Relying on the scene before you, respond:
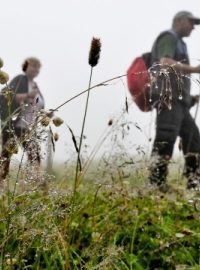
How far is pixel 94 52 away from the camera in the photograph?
150 centimetres

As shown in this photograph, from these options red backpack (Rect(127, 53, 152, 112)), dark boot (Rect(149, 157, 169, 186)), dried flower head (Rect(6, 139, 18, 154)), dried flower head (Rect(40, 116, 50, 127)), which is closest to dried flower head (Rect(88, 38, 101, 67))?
dried flower head (Rect(40, 116, 50, 127))

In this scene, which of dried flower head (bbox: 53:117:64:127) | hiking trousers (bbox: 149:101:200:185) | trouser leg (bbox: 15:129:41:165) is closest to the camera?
trouser leg (bbox: 15:129:41:165)

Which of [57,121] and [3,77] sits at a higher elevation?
[3,77]

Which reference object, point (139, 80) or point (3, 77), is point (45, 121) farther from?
point (139, 80)

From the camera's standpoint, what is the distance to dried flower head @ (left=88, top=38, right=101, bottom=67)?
1.50m

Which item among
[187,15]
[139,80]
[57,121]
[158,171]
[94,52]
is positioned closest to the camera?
[94,52]

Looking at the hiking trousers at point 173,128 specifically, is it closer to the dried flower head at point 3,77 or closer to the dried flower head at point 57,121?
the dried flower head at point 57,121

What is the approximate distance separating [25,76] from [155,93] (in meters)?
1.50

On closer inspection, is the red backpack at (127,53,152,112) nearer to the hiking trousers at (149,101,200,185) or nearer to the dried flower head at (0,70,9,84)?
the hiking trousers at (149,101,200,185)

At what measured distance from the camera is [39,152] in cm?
155

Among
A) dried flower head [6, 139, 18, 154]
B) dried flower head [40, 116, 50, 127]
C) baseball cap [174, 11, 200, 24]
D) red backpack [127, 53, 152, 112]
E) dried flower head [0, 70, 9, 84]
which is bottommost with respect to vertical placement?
dried flower head [6, 139, 18, 154]

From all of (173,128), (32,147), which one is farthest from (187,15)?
(32,147)

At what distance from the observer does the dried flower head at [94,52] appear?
150 centimetres

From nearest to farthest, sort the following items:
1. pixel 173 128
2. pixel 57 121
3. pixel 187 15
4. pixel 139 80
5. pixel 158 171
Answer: pixel 57 121, pixel 158 171, pixel 139 80, pixel 173 128, pixel 187 15
